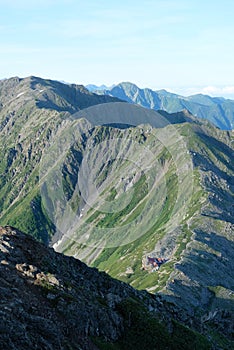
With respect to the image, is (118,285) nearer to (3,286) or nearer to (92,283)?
(92,283)

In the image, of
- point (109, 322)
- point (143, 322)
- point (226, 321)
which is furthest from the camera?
point (226, 321)

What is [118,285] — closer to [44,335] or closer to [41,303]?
[41,303]

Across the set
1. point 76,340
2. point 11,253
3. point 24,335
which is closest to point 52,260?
point 11,253

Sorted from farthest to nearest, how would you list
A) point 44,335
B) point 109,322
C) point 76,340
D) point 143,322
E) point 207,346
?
point 207,346 < point 143,322 < point 109,322 < point 76,340 < point 44,335

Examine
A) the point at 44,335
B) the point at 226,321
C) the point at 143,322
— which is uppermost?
the point at 44,335

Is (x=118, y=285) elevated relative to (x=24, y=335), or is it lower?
lower

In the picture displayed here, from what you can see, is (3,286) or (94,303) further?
(94,303)
